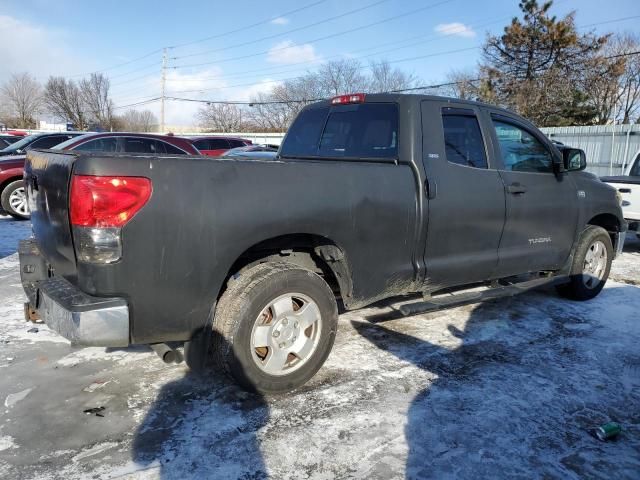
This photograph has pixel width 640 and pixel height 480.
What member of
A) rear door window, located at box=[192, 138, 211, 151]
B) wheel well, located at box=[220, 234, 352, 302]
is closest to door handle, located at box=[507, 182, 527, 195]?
wheel well, located at box=[220, 234, 352, 302]

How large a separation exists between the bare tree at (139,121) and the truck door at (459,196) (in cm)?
8204

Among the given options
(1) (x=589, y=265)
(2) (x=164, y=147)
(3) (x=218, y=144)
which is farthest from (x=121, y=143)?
(1) (x=589, y=265)

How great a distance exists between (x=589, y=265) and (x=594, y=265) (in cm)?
11

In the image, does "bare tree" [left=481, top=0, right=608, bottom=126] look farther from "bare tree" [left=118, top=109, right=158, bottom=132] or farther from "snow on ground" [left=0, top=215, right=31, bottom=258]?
"bare tree" [left=118, top=109, right=158, bottom=132]

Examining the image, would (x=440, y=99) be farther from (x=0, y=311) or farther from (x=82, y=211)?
(x=0, y=311)

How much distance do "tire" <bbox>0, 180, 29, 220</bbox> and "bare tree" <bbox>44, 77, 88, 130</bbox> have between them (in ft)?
225

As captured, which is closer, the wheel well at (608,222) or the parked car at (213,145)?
the wheel well at (608,222)

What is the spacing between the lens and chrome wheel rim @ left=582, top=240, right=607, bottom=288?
215 inches

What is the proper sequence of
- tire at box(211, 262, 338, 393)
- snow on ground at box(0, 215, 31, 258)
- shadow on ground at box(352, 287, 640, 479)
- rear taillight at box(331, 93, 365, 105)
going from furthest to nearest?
1. snow on ground at box(0, 215, 31, 258)
2. rear taillight at box(331, 93, 365, 105)
3. tire at box(211, 262, 338, 393)
4. shadow on ground at box(352, 287, 640, 479)

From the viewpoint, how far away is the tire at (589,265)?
525 cm

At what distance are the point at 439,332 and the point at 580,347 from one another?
3.71ft

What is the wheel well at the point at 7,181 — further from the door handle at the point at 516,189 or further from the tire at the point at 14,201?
the door handle at the point at 516,189

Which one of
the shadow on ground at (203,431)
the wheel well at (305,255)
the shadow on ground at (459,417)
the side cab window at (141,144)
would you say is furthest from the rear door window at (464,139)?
the side cab window at (141,144)

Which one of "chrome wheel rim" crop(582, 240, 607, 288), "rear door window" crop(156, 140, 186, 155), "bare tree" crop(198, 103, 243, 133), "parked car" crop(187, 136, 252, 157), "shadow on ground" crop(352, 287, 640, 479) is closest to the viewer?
"shadow on ground" crop(352, 287, 640, 479)
